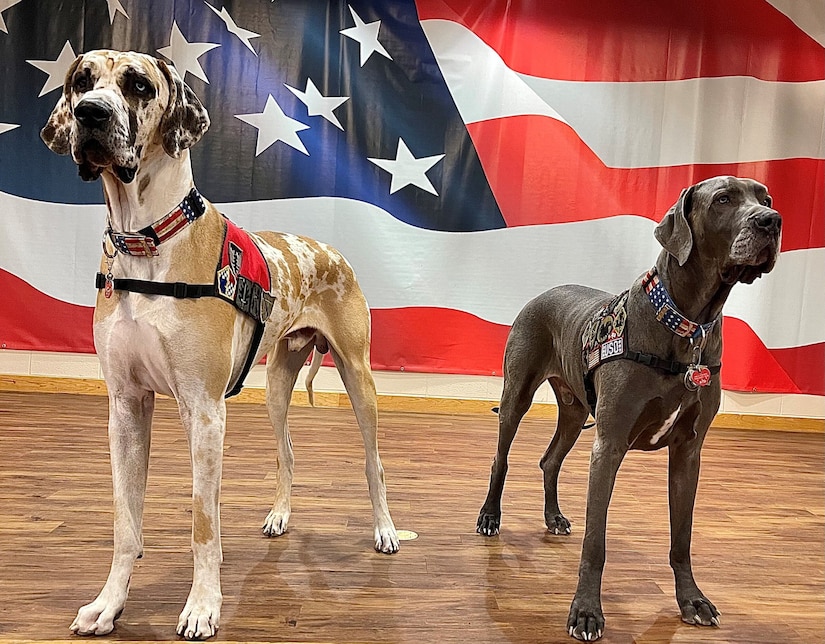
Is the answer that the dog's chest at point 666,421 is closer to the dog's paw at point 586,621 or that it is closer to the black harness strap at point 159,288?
the dog's paw at point 586,621

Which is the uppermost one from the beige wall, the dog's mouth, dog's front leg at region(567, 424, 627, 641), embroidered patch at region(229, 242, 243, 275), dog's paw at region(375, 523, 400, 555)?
the dog's mouth

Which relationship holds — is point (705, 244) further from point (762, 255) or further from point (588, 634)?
point (588, 634)

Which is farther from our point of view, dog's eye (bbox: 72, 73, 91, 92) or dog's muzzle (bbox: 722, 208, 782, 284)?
dog's muzzle (bbox: 722, 208, 782, 284)

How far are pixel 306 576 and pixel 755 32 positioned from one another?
201 inches

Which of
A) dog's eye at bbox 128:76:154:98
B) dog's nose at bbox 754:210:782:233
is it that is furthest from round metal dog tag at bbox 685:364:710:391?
dog's eye at bbox 128:76:154:98

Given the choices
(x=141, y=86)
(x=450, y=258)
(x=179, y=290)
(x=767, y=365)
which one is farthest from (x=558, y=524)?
(x=767, y=365)

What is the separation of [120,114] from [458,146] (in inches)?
149

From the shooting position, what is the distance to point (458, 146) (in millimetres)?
5215

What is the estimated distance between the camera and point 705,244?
201 cm

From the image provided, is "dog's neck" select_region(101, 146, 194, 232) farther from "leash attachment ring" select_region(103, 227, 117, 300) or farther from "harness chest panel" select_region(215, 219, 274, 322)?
"harness chest panel" select_region(215, 219, 274, 322)

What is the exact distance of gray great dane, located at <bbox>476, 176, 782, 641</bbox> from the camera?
198 centimetres

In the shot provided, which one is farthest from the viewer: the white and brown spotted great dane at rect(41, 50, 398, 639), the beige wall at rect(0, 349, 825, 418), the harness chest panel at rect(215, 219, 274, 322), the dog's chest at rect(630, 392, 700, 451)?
the beige wall at rect(0, 349, 825, 418)

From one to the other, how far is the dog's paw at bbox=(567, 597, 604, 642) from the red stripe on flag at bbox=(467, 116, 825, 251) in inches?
141

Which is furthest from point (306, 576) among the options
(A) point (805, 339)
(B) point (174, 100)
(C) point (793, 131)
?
(C) point (793, 131)
